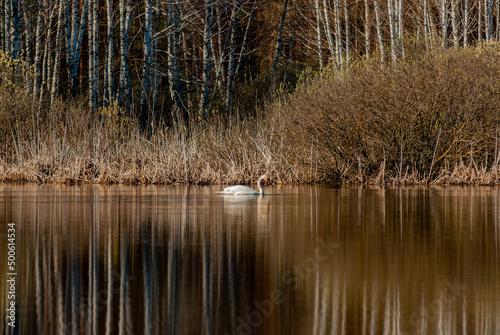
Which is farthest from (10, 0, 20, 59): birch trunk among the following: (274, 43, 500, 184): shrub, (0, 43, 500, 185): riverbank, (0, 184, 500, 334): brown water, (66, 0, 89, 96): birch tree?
(0, 184, 500, 334): brown water

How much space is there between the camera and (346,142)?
19.5 m

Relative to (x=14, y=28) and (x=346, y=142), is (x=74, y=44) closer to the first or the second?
(x=14, y=28)

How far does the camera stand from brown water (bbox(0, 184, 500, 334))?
216 inches

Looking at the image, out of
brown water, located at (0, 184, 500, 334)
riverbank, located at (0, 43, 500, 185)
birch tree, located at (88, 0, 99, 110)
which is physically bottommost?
brown water, located at (0, 184, 500, 334)

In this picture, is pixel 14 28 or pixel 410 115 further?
pixel 14 28

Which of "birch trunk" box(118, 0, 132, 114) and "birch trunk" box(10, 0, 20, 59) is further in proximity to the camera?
"birch trunk" box(10, 0, 20, 59)

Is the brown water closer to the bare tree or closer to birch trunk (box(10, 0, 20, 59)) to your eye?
the bare tree

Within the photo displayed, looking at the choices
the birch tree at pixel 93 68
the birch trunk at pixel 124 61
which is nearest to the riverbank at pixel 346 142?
the birch trunk at pixel 124 61

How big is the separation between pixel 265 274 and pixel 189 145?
1387cm

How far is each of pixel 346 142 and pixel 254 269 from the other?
41.3 ft

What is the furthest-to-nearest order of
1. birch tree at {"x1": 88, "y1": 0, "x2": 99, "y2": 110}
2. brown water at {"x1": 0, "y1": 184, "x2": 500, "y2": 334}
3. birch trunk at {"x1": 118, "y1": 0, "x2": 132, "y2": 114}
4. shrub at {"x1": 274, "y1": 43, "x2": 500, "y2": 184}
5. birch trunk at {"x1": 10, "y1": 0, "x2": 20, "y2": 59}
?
birch tree at {"x1": 88, "y1": 0, "x2": 99, "y2": 110}
birch trunk at {"x1": 10, "y1": 0, "x2": 20, "y2": 59}
birch trunk at {"x1": 118, "y1": 0, "x2": 132, "y2": 114}
shrub at {"x1": 274, "y1": 43, "x2": 500, "y2": 184}
brown water at {"x1": 0, "y1": 184, "x2": 500, "y2": 334}

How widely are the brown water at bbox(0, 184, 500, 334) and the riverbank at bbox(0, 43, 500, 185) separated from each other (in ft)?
19.5

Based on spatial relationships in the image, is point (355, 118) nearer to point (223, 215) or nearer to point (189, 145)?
point (189, 145)

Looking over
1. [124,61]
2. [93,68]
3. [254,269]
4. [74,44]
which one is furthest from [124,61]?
[254,269]
